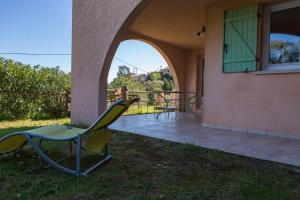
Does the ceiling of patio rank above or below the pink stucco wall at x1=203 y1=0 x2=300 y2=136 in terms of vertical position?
above

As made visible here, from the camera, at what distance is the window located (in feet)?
16.5

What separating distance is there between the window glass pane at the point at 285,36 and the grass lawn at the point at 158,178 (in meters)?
2.50

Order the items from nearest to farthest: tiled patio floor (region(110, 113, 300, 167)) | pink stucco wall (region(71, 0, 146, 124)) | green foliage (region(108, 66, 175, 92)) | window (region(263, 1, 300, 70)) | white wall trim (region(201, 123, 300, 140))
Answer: tiled patio floor (region(110, 113, 300, 167))
white wall trim (region(201, 123, 300, 140))
window (region(263, 1, 300, 70))
pink stucco wall (region(71, 0, 146, 124))
green foliage (region(108, 66, 175, 92))

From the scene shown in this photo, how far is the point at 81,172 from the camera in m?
A: 3.12

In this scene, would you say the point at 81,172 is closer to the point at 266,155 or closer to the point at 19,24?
the point at 266,155

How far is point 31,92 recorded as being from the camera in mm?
9312

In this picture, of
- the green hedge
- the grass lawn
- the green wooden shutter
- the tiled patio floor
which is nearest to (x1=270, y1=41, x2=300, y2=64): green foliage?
the green wooden shutter

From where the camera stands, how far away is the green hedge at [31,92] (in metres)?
8.71

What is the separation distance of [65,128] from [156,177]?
4.55ft

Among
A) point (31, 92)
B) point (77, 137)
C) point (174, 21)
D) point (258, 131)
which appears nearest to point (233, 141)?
point (258, 131)

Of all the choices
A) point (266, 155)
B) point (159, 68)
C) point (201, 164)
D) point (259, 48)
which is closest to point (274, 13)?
point (259, 48)

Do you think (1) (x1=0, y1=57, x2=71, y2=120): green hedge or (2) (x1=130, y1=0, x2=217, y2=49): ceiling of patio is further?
(1) (x1=0, y1=57, x2=71, y2=120): green hedge

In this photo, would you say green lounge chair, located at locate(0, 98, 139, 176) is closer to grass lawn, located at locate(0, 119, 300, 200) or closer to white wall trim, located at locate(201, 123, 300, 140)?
grass lawn, located at locate(0, 119, 300, 200)

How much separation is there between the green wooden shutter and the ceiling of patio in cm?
70
